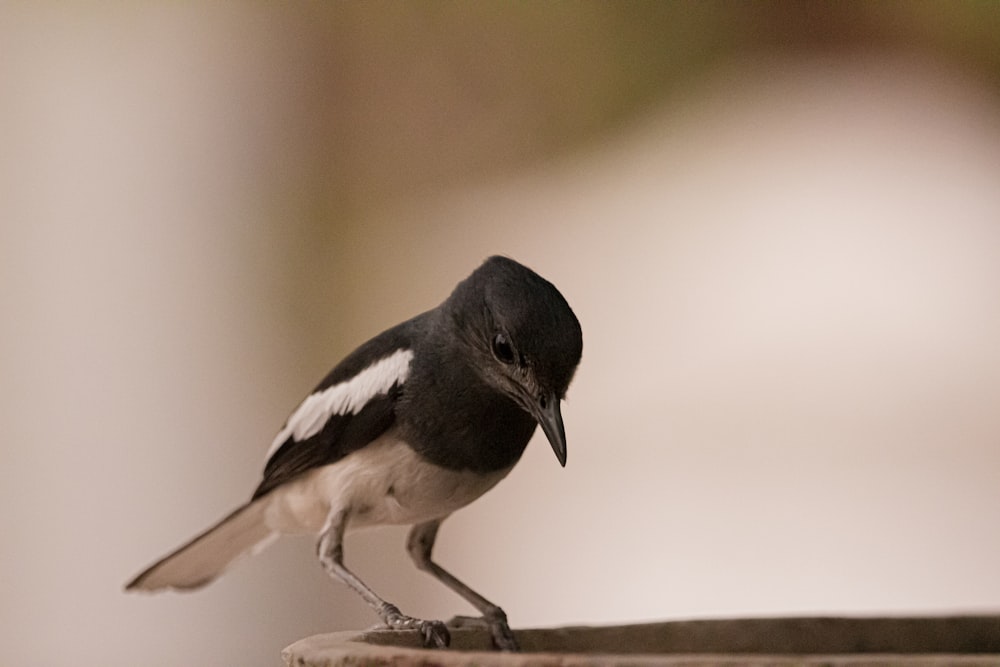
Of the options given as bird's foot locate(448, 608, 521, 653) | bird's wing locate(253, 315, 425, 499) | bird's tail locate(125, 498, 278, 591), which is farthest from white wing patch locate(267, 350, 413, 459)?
bird's foot locate(448, 608, 521, 653)

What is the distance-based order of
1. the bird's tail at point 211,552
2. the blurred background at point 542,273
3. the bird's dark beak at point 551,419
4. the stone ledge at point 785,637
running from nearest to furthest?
1. the stone ledge at point 785,637
2. the bird's dark beak at point 551,419
3. the bird's tail at point 211,552
4. the blurred background at point 542,273

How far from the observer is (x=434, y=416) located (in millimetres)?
1879

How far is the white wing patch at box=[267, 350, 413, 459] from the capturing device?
1959mm

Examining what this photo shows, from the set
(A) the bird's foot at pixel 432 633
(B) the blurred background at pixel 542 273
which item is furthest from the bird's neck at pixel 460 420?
(B) the blurred background at pixel 542 273

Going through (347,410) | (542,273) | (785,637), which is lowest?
(785,637)

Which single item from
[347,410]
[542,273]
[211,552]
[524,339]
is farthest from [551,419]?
[542,273]

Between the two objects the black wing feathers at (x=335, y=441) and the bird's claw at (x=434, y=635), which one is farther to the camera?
the black wing feathers at (x=335, y=441)

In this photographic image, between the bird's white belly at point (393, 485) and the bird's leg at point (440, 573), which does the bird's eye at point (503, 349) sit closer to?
the bird's white belly at point (393, 485)

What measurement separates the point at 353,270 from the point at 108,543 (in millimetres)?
1260

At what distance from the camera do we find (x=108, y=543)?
422cm

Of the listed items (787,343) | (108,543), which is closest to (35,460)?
(108,543)

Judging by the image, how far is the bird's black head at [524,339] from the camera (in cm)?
167

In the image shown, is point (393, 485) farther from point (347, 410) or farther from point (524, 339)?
point (524, 339)

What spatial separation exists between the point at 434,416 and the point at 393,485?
0.12 metres
